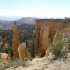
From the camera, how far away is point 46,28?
965 inches

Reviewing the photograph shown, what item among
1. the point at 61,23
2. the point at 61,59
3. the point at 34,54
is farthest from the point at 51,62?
the point at 61,23

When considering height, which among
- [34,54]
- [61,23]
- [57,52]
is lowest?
[34,54]

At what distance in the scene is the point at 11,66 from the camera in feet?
28.7

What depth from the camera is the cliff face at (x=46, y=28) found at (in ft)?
77.2

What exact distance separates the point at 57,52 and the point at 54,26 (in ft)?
51.8

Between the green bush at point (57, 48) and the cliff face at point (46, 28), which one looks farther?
the cliff face at point (46, 28)

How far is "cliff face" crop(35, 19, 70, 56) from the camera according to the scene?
23.5 m

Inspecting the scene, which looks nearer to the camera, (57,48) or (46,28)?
(57,48)

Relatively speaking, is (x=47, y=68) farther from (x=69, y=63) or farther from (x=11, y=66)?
(x=11, y=66)

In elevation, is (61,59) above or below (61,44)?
below

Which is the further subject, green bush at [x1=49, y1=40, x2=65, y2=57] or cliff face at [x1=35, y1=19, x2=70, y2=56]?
cliff face at [x1=35, y1=19, x2=70, y2=56]

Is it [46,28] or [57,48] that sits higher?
[46,28]

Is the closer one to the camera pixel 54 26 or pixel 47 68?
pixel 47 68

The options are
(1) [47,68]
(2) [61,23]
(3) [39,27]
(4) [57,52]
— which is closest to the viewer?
(1) [47,68]
